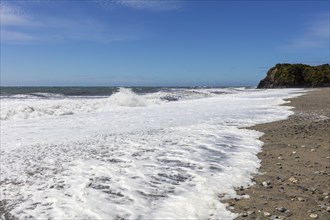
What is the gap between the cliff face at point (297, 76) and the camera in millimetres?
66938

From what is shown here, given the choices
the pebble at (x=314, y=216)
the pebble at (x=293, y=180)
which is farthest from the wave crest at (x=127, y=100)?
the pebble at (x=314, y=216)

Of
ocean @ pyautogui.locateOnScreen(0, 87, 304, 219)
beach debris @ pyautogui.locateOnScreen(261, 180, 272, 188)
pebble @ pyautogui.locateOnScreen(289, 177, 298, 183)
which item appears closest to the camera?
ocean @ pyautogui.locateOnScreen(0, 87, 304, 219)

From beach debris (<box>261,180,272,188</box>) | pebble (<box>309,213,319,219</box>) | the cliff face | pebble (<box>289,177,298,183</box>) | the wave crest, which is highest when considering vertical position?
the cliff face

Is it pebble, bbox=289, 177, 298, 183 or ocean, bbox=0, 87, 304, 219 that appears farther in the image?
pebble, bbox=289, 177, 298, 183

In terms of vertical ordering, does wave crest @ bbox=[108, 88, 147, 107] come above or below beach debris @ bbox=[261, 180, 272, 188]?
above

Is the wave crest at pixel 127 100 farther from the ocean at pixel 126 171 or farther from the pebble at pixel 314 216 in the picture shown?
the pebble at pixel 314 216

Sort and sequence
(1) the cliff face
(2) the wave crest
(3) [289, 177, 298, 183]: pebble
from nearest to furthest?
(3) [289, 177, 298, 183]: pebble, (2) the wave crest, (1) the cliff face

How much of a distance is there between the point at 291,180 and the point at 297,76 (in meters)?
66.8

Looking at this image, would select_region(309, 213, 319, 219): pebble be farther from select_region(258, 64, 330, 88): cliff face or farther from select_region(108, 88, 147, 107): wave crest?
select_region(258, 64, 330, 88): cliff face

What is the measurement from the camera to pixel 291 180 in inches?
247

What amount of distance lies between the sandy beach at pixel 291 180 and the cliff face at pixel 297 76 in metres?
59.9

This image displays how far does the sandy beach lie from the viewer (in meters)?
4.96

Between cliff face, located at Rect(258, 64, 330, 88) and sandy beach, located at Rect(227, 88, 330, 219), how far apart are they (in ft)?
196

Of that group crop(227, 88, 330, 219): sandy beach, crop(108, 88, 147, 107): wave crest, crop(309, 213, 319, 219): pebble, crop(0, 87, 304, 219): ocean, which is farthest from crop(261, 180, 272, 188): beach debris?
crop(108, 88, 147, 107): wave crest
